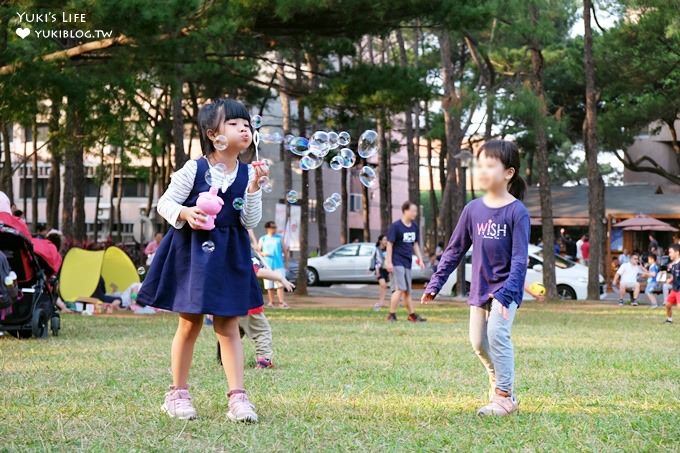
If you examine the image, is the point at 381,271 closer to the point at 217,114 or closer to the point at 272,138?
the point at 272,138

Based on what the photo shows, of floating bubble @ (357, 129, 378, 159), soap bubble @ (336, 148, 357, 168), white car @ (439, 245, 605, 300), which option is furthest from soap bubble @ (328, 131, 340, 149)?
white car @ (439, 245, 605, 300)

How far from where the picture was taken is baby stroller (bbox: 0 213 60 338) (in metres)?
11.2

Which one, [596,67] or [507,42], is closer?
[596,67]

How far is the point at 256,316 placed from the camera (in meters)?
8.62

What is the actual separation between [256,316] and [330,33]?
31.0 feet

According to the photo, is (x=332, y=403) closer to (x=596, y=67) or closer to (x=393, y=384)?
(x=393, y=384)

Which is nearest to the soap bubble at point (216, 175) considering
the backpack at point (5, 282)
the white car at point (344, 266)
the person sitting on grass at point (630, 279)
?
the backpack at point (5, 282)

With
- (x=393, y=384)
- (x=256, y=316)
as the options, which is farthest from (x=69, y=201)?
(x=393, y=384)

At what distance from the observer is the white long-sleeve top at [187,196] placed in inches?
214

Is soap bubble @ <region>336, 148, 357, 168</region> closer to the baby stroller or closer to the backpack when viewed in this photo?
the backpack

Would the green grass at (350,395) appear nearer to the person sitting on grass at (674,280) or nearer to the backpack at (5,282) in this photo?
the backpack at (5,282)

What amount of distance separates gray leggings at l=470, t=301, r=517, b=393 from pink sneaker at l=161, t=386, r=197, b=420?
5.54 feet

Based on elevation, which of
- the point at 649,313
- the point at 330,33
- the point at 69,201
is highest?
the point at 330,33

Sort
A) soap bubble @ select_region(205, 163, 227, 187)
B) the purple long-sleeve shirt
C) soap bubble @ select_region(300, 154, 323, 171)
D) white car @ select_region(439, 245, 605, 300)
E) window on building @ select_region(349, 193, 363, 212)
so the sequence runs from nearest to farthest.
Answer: soap bubble @ select_region(205, 163, 227, 187) → the purple long-sleeve shirt → soap bubble @ select_region(300, 154, 323, 171) → white car @ select_region(439, 245, 605, 300) → window on building @ select_region(349, 193, 363, 212)
